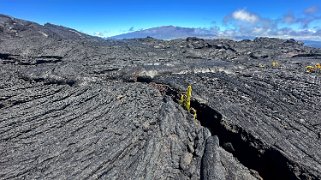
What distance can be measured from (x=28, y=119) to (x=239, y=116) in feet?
34.1

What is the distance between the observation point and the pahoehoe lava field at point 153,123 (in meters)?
14.0

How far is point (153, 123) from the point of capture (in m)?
17.0

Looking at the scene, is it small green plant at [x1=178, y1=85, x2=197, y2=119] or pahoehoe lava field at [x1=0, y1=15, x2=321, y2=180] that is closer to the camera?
pahoehoe lava field at [x1=0, y1=15, x2=321, y2=180]

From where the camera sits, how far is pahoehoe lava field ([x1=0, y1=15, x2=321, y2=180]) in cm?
1401

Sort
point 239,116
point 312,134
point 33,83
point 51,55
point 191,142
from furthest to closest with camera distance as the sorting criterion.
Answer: point 51,55 → point 33,83 → point 239,116 → point 312,134 → point 191,142

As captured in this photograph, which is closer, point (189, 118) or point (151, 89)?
point (189, 118)

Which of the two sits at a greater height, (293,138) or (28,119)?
(28,119)

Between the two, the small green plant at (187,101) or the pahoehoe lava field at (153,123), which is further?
the small green plant at (187,101)

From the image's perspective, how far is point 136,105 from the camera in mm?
18922

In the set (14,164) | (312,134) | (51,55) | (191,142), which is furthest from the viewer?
A: (51,55)

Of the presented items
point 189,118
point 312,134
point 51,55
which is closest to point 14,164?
point 189,118

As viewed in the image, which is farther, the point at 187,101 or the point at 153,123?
the point at 187,101

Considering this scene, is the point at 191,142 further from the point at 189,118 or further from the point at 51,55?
the point at 51,55

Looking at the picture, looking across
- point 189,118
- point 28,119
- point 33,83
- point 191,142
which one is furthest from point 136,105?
point 33,83
